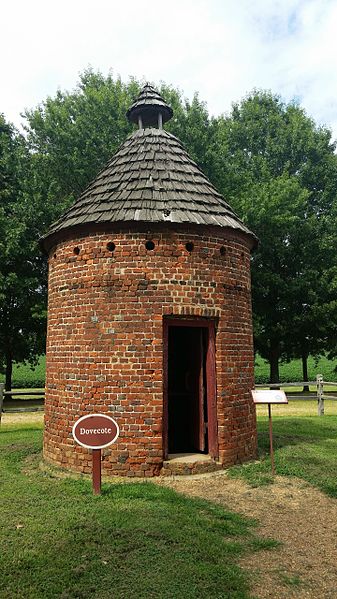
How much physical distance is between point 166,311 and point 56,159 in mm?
16834

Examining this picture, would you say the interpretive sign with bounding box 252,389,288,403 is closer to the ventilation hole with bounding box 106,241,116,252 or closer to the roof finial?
the ventilation hole with bounding box 106,241,116,252

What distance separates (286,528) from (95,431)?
262cm

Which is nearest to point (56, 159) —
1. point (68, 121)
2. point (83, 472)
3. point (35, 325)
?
point (68, 121)

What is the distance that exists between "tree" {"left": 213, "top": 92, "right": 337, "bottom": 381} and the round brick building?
1361 centimetres

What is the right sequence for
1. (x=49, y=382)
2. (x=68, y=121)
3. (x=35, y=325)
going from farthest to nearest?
(x=68, y=121) → (x=35, y=325) → (x=49, y=382)

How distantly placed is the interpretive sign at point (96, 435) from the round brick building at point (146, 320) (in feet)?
2.41

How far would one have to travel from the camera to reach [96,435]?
589 centimetres

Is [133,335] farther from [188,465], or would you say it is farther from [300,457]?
[300,457]

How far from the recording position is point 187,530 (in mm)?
4691

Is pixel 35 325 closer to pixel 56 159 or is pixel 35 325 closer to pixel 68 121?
pixel 56 159

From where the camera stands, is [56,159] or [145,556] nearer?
[145,556]

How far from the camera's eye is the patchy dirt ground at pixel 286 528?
12.2ft

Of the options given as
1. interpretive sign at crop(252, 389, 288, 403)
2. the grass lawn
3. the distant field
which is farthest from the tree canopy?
interpretive sign at crop(252, 389, 288, 403)

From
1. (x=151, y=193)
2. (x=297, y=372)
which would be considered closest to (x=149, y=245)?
(x=151, y=193)
